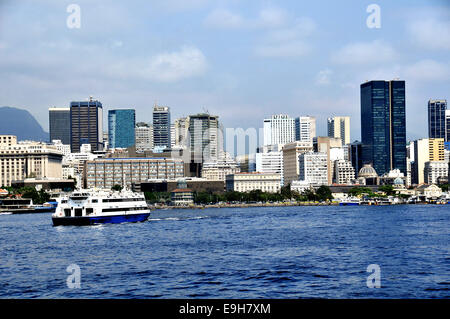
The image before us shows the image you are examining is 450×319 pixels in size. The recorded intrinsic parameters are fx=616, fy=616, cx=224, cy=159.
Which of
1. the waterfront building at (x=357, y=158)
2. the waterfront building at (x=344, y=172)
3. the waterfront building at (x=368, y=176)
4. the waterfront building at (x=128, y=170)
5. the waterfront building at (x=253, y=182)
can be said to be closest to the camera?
the waterfront building at (x=128, y=170)

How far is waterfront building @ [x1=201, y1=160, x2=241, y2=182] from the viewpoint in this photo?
163500mm

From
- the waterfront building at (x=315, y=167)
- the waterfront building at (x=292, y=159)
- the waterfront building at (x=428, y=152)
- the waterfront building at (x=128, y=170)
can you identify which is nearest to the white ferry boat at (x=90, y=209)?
the waterfront building at (x=128, y=170)

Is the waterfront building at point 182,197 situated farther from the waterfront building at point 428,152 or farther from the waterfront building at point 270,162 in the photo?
the waterfront building at point 428,152

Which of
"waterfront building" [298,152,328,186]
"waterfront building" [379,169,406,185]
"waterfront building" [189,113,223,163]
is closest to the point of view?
"waterfront building" [379,169,406,185]

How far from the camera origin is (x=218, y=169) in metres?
166

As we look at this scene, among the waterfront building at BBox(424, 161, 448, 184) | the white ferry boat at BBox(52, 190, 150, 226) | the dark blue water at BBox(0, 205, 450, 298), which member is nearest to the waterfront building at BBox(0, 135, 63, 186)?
the white ferry boat at BBox(52, 190, 150, 226)

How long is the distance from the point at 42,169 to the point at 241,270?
13288cm

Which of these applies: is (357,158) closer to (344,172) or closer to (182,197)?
(344,172)

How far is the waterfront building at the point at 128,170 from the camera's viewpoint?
13762 centimetres

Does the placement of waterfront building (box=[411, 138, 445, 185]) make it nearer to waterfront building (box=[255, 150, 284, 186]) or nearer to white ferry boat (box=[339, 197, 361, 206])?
waterfront building (box=[255, 150, 284, 186])

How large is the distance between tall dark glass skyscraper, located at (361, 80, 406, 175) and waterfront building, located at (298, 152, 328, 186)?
21.5 meters

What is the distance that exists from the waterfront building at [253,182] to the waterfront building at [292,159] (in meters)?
30.0

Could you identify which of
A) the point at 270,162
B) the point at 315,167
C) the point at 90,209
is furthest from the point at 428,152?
the point at 90,209
